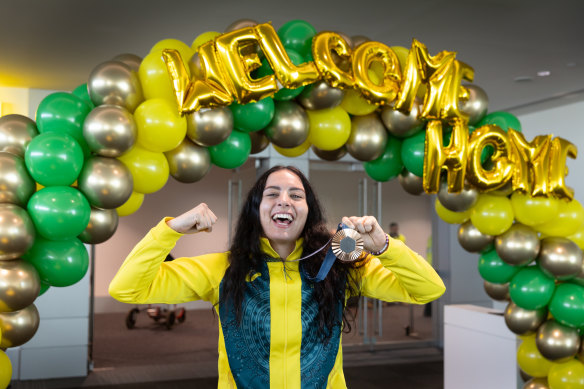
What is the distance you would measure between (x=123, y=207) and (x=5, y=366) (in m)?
0.85

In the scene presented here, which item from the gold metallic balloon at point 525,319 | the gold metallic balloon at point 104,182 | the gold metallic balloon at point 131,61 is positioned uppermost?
the gold metallic balloon at point 131,61

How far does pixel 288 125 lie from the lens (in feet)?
9.37

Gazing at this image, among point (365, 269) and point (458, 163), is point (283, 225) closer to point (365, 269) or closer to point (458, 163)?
point (365, 269)

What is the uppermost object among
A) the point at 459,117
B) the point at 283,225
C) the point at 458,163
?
the point at 459,117

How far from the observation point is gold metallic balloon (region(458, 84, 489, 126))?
3158 millimetres

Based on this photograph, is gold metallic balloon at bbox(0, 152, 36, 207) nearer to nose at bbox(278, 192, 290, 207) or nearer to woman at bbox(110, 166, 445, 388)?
woman at bbox(110, 166, 445, 388)

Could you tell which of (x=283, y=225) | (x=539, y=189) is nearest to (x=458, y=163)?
(x=539, y=189)

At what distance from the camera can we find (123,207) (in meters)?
2.79

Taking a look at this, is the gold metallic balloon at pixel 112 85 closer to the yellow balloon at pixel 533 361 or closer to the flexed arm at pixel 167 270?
the flexed arm at pixel 167 270

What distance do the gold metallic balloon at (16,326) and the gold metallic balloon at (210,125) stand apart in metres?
1.07

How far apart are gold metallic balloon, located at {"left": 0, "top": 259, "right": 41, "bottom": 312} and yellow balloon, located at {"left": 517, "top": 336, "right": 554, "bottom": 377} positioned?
9.24 feet

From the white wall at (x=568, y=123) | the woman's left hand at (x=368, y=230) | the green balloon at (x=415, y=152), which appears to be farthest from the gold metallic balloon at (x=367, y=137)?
the white wall at (x=568, y=123)

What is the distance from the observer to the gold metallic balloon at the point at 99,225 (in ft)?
8.49

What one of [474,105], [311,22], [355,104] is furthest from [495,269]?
[311,22]
